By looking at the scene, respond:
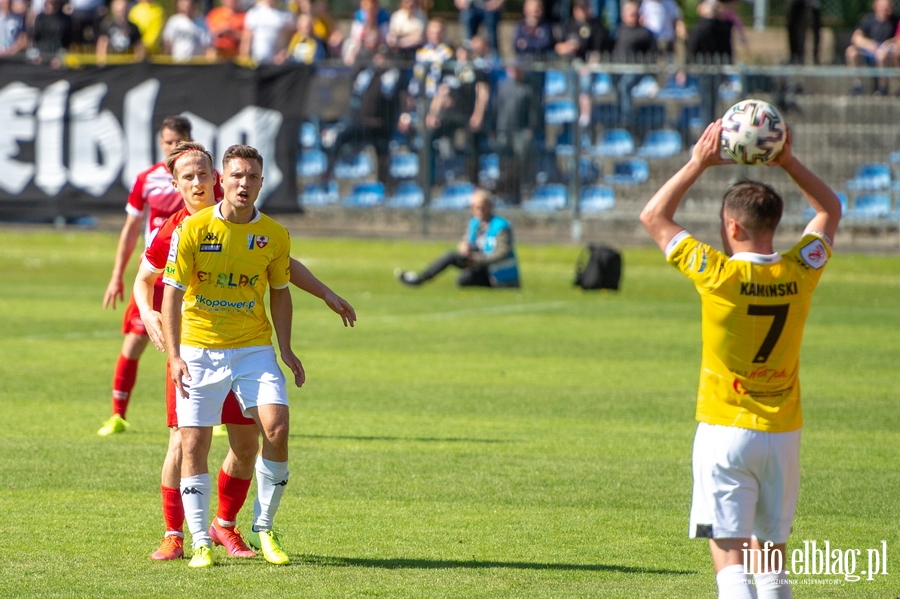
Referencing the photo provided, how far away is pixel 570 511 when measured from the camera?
8.07 m

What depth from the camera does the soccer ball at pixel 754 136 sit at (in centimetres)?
546

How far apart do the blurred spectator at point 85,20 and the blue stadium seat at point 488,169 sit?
29.2 ft

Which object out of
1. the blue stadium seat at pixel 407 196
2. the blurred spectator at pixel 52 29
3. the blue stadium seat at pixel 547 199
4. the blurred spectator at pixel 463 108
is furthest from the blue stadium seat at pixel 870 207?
the blurred spectator at pixel 52 29

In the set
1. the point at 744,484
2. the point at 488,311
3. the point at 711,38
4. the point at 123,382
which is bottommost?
the point at 488,311

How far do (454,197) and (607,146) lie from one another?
296cm

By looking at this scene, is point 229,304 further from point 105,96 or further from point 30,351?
point 105,96

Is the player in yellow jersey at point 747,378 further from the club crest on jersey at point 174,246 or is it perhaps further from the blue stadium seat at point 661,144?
the blue stadium seat at point 661,144

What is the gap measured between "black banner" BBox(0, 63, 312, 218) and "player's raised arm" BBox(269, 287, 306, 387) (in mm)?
18405

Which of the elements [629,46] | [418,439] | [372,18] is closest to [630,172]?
[629,46]

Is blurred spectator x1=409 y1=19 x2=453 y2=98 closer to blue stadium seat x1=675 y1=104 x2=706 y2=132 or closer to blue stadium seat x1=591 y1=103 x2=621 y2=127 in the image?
blue stadium seat x1=591 y1=103 x2=621 y2=127

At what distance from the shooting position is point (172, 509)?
6.98 meters

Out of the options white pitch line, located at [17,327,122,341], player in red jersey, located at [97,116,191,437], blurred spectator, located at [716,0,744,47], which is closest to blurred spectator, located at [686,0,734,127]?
blurred spectator, located at [716,0,744,47]

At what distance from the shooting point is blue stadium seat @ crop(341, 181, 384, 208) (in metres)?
25.6

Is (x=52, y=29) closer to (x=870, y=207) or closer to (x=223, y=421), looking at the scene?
(x=870, y=207)
